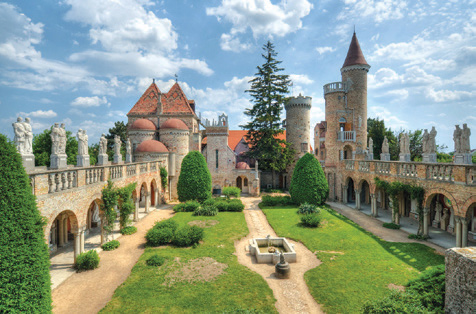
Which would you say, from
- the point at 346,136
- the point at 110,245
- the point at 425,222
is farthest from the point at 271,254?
the point at 346,136

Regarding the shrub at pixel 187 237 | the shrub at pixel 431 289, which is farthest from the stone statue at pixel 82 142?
the shrub at pixel 431 289

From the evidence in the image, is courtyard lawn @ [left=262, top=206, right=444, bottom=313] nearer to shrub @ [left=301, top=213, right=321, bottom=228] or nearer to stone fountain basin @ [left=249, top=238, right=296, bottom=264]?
shrub @ [left=301, top=213, right=321, bottom=228]

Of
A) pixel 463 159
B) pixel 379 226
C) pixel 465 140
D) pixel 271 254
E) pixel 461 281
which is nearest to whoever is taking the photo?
pixel 461 281

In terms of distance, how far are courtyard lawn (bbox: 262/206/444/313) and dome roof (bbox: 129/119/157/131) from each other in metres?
21.6

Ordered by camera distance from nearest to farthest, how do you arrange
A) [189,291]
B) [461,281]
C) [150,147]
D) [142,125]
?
[461,281] < [189,291] < [150,147] < [142,125]

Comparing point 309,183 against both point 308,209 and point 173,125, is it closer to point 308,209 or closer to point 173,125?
point 308,209

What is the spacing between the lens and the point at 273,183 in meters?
37.3

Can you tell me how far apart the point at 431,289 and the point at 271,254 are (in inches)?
310

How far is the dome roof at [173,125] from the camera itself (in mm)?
31381

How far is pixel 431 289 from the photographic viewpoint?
22.5 feet

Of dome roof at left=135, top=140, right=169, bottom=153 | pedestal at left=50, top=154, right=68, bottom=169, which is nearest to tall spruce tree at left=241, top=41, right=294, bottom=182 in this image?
dome roof at left=135, top=140, right=169, bottom=153

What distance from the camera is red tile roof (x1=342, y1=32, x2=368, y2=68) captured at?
30.5 metres

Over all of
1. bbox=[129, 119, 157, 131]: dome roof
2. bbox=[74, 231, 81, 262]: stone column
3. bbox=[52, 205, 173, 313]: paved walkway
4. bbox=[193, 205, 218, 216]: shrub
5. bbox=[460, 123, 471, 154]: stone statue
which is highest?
bbox=[129, 119, 157, 131]: dome roof

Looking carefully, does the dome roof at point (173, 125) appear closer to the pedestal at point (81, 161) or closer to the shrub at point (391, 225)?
the pedestal at point (81, 161)
